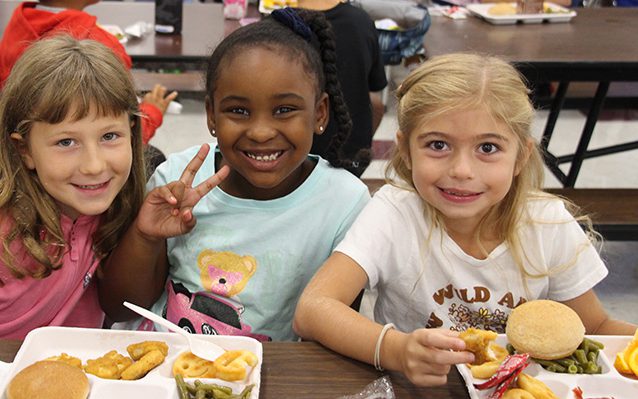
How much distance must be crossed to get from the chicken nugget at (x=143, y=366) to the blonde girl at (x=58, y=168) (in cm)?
38

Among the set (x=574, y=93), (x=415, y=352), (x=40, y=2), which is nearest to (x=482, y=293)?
(x=415, y=352)

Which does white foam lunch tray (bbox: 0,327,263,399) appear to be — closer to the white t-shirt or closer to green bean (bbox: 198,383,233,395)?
green bean (bbox: 198,383,233,395)

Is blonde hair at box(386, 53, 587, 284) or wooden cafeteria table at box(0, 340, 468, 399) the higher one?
blonde hair at box(386, 53, 587, 284)

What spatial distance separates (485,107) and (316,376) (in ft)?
1.86

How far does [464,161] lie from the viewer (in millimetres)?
1314

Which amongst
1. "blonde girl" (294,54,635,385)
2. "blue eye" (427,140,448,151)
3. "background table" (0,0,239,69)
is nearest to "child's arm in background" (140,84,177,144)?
"background table" (0,0,239,69)

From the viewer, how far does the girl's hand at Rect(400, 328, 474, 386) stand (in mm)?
1072

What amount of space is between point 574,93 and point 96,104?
370 centimetres

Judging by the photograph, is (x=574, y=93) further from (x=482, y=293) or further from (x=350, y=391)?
(x=350, y=391)

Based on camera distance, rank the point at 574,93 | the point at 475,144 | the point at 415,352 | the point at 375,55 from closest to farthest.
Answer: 1. the point at 415,352
2. the point at 475,144
3. the point at 375,55
4. the point at 574,93

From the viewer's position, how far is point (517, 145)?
4.50 ft

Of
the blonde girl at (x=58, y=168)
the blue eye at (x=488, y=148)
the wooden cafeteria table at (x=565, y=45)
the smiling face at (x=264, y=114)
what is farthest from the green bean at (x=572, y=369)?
the wooden cafeteria table at (x=565, y=45)

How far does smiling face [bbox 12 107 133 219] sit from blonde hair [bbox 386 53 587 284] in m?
0.55

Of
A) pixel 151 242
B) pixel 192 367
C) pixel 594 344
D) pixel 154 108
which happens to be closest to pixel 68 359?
pixel 192 367
